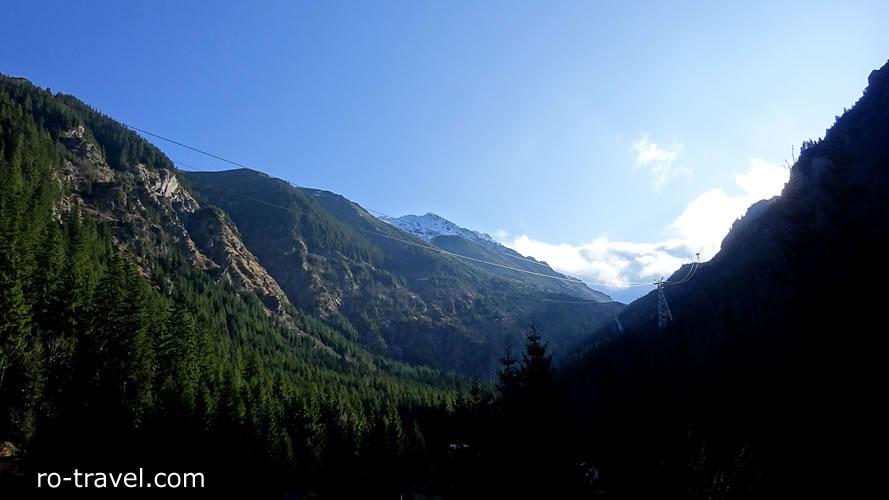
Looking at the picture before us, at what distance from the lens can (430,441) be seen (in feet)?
269

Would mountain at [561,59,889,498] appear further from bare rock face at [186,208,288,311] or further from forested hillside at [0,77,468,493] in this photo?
bare rock face at [186,208,288,311]

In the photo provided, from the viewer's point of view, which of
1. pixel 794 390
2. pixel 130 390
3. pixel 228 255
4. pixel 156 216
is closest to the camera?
pixel 794 390

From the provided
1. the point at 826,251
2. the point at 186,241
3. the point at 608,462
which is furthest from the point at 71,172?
the point at 826,251

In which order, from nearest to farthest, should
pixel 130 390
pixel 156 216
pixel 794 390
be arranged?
pixel 794 390 → pixel 130 390 → pixel 156 216

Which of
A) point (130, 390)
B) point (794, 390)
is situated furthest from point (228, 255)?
point (794, 390)

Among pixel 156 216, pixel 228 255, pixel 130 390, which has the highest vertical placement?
pixel 156 216

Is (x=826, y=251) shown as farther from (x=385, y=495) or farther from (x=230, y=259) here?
(x=230, y=259)

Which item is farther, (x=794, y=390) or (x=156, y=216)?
(x=156, y=216)

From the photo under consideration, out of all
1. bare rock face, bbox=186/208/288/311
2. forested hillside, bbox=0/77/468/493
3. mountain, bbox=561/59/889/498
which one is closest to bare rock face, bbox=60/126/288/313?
bare rock face, bbox=186/208/288/311

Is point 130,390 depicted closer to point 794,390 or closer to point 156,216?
point 794,390

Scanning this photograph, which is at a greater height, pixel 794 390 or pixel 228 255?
pixel 228 255

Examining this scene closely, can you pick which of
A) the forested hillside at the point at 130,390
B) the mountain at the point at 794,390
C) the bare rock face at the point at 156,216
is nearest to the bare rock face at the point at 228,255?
the bare rock face at the point at 156,216

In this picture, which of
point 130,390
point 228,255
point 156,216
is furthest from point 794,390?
point 228,255

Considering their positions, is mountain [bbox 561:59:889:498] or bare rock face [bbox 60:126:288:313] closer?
mountain [bbox 561:59:889:498]
